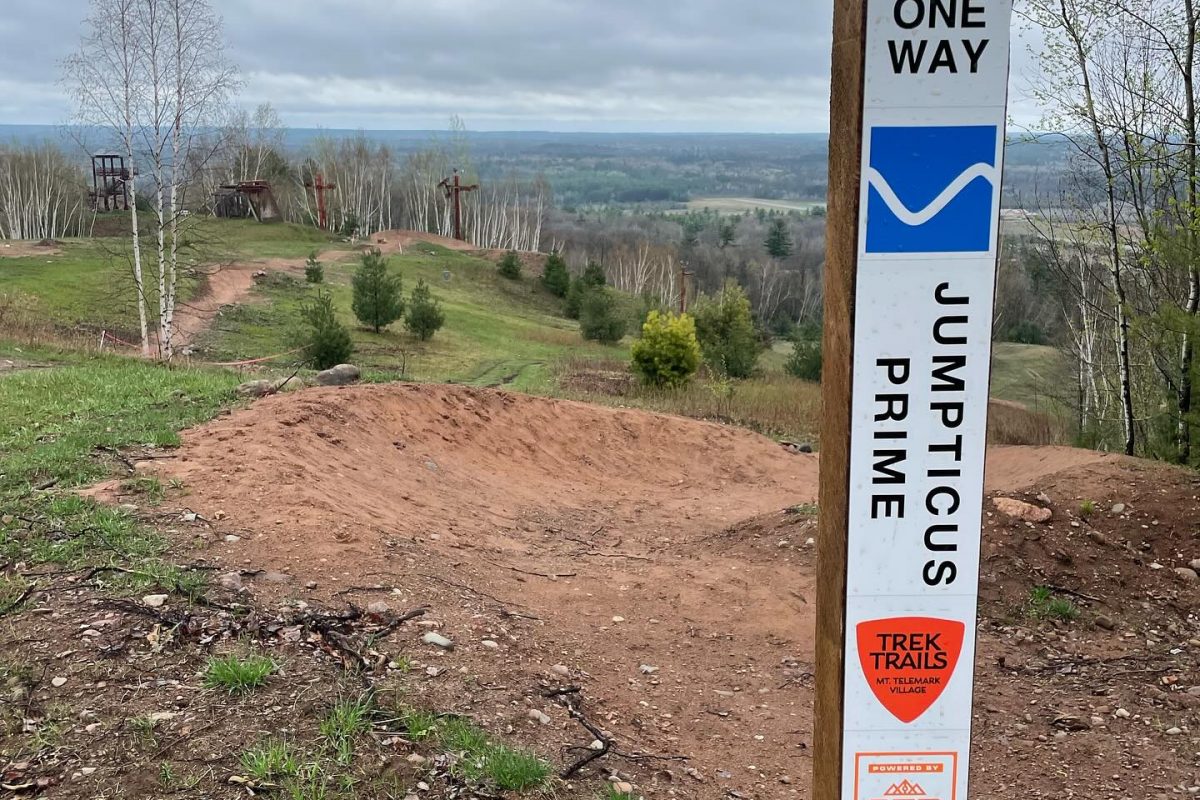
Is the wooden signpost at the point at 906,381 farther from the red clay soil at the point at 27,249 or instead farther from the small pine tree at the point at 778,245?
the small pine tree at the point at 778,245

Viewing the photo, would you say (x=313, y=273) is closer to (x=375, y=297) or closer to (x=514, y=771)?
(x=375, y=297)

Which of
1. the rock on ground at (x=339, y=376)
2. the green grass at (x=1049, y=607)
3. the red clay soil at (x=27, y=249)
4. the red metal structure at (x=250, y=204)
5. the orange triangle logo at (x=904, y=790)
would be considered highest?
the red metal structure at (x=250, y=204)

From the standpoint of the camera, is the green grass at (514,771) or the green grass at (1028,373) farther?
the green grass at (1028,373)

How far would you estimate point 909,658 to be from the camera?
1.84 m

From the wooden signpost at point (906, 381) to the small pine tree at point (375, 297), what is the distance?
24800mm

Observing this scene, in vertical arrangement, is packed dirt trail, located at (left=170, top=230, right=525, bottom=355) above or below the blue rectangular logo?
below

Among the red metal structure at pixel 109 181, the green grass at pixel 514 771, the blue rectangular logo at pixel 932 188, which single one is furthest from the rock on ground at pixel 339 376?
the blue rectangular logo at pixel 932 188

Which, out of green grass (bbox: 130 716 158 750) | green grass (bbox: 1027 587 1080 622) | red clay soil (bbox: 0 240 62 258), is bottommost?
green grass (bbox: 1027 587 1080 622)

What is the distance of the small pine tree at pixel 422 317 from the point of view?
25828 mm

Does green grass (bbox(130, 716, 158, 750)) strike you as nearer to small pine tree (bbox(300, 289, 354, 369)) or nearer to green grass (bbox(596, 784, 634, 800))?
green grass (bbox(596, 784, 634, 800))

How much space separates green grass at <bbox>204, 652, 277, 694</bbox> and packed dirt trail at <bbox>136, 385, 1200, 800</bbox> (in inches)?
23.6

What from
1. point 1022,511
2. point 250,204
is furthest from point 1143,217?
point 250,204

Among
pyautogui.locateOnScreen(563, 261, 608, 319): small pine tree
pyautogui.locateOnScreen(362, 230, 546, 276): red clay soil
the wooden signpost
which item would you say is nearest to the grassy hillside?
pyautogui.locateOnScreen(362, 230, 546, 276): red clay soil

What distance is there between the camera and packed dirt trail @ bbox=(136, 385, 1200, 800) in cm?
371
